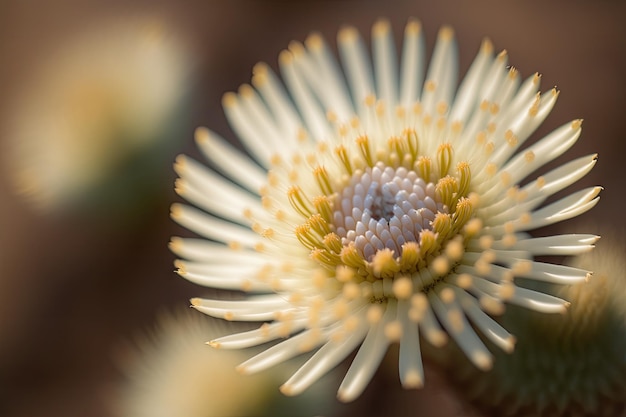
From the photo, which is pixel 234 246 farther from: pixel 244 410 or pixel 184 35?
pixel 184 35

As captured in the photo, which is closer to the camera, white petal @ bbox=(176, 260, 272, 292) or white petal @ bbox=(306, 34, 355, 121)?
white petal @ bbox=(176, 260, 272, 292)

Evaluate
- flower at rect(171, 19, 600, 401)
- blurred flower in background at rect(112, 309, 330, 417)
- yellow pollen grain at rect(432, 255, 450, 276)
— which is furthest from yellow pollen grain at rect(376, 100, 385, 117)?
blurred flower in background at rect(112, 309, 330, 417)

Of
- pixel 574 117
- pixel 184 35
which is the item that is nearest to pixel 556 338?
pixel 574 117

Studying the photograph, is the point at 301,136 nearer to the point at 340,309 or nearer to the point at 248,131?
the point at 248,131

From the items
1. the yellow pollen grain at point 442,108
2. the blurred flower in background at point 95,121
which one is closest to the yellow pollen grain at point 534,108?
the yellow pollen grain at point 442,108

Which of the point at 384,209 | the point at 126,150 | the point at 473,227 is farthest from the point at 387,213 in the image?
the point at 126,150

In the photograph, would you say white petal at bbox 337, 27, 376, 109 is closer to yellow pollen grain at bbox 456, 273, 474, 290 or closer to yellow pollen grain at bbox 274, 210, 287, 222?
yellow pollen grain at bbox 274, 210, 287, 222

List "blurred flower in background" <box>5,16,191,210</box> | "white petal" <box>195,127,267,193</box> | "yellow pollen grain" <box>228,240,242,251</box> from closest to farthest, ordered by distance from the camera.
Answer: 1. "yellow pollen grain" <box>228,240,242,251</box>
2. "white petal" <box>195,127,267,193</box>
3. "blurred flower in background" <box>5,16,191,210</box>

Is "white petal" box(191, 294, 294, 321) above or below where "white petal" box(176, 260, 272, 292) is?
below
